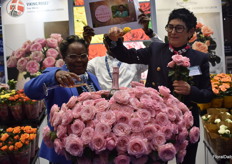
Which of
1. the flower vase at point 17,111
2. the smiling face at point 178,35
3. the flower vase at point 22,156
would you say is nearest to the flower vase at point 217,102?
the smiling face at point 178,35

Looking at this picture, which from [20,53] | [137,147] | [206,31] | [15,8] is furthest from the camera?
[15,8]

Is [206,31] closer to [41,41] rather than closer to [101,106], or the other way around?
[41,41]

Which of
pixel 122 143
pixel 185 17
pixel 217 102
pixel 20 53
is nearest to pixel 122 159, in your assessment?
pixel 122 143

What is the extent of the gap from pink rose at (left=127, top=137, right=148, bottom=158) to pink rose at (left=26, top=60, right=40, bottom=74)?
2.66 metres

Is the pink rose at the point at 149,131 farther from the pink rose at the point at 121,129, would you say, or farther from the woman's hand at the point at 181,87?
the woman's hand at the point at 181,87

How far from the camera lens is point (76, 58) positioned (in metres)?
1.43

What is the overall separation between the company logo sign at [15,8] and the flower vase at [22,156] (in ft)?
10.4

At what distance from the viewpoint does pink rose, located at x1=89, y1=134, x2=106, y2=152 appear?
777 mm

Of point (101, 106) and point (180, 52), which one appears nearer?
point (101, 106)

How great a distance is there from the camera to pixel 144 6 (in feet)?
13.4

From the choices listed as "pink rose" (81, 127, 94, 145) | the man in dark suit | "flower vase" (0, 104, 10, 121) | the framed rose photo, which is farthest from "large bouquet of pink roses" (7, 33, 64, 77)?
"pink rose" (81, 127, 94, 145)

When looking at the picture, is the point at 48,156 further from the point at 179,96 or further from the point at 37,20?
the point at 37,20

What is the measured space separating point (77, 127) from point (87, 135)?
0.17ft

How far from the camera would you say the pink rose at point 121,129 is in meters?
0.80
